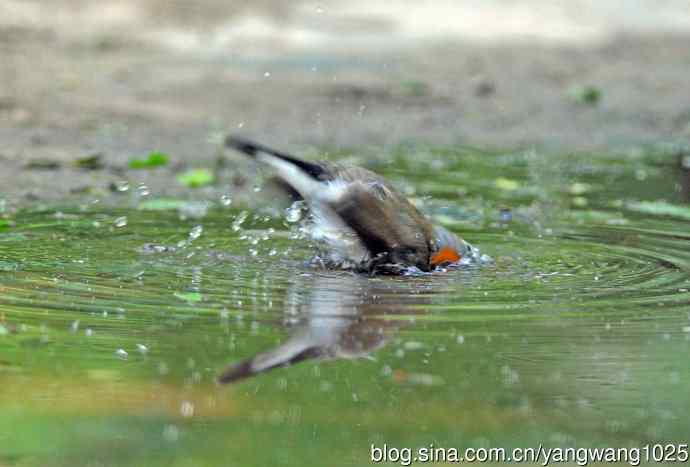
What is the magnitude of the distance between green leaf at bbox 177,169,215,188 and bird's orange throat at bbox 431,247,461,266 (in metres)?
2.66

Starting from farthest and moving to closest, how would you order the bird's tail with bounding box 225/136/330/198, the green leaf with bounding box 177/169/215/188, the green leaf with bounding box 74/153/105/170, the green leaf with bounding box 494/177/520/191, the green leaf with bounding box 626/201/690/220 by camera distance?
the green leaf with bounding box 74/153/105/170 → the green leaf with bounding box 494/177/520/191 → the green leaf with bounding box 177/169/215/188 → the green leaf with bounding box 626/201/690/220 → the bird's tail with bounding box 225/136/330/198

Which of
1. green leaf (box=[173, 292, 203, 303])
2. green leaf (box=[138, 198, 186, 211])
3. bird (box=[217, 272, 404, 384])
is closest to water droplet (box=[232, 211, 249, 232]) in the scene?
green leaf (box=[138, 198, 186, 211])

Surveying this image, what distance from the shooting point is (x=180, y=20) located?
1227cm

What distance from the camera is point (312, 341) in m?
4.53

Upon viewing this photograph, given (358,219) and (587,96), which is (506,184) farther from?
(587,96)

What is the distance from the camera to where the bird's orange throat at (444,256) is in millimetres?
5969

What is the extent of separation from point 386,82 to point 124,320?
7.39 metres

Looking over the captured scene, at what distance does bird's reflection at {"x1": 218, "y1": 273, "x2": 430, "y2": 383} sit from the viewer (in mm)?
4324

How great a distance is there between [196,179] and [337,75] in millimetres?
3755

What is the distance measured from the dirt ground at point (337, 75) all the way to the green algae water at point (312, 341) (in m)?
2.95

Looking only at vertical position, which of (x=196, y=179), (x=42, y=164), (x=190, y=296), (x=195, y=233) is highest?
(x=190, y=296)

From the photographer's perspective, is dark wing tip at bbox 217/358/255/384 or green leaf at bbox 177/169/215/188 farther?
green leaf at bbox 177/169/215/188

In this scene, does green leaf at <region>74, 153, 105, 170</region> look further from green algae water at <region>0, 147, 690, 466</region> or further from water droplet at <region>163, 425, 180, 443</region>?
water droplet at <region>163, 425, 180, 443</region>

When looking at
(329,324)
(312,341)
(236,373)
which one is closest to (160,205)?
(329,324)
